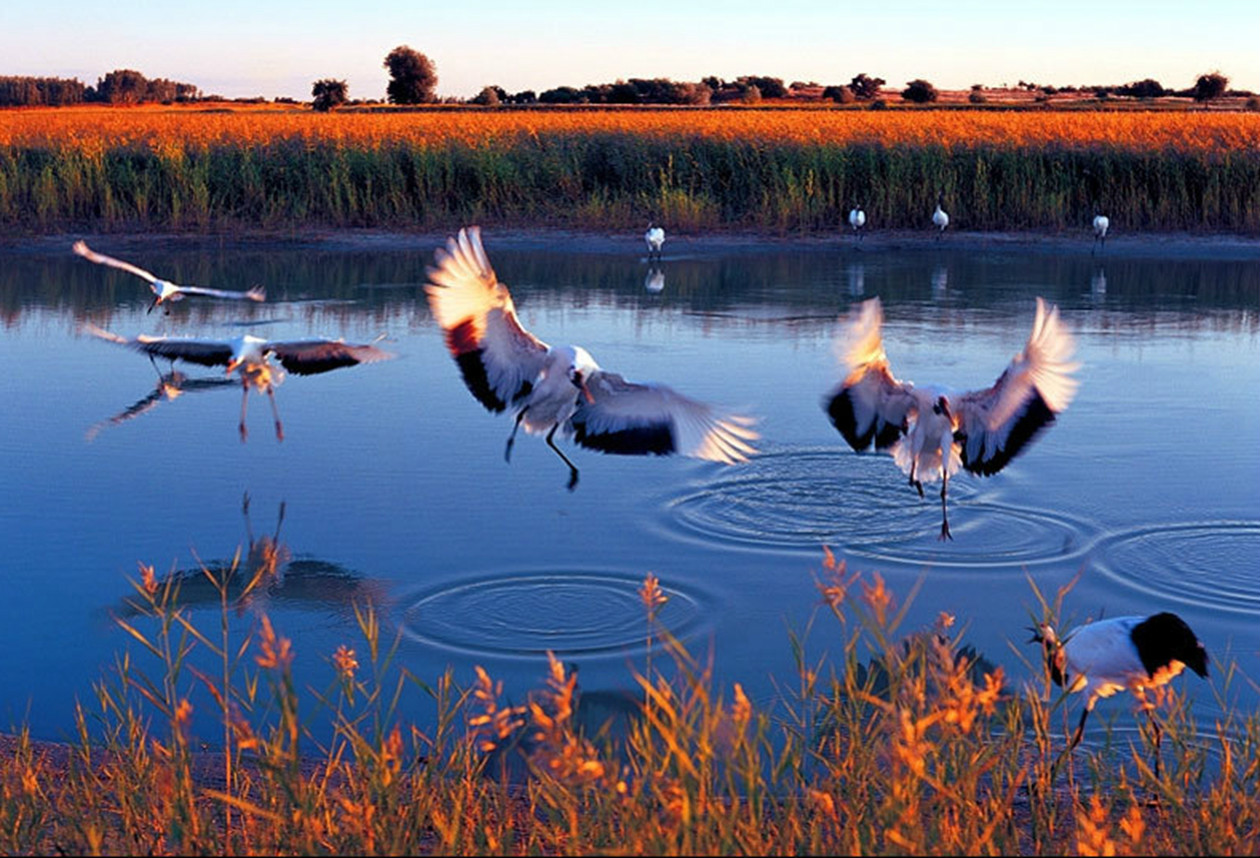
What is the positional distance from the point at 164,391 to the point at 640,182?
1297cm

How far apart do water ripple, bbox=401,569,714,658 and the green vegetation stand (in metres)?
14.6

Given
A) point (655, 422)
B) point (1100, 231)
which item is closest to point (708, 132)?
point (1100, 231)

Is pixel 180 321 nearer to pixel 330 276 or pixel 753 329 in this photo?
pixel 330 276

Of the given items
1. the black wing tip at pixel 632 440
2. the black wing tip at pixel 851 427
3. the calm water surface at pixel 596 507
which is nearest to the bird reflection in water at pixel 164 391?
the calm water surface at pixel 596 507

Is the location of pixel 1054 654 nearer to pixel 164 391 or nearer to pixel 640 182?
pixel 164 391

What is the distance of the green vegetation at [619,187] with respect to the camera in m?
20.0

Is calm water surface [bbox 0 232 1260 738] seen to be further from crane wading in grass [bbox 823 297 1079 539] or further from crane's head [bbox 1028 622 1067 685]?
crane's head [bbox 1028 622 1067 685]

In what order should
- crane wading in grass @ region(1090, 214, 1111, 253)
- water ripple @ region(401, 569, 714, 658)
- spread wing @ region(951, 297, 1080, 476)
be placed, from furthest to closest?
crane wading in grass @ region(1090, 214, 1111, 253) < spread wing @ region(951, 297, 1080, 476) < water ripple @ region(401, 569, 714, 658)

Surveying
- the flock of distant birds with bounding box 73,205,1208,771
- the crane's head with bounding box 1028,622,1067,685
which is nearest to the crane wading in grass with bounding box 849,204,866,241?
the flock of distant birds with bounding box 73,205,1208,771

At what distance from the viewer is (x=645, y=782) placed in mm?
3803

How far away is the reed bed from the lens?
2006cm

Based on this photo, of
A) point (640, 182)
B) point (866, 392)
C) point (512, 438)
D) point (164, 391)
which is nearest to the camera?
point (866, 392)

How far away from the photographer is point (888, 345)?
37.4 feet

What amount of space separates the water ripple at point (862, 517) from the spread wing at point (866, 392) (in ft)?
1.26
